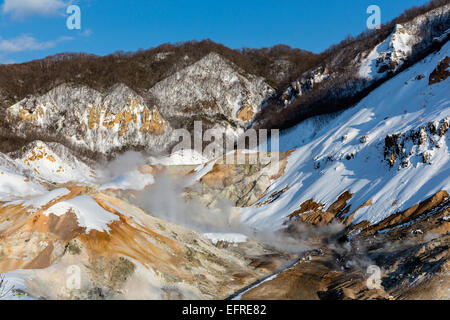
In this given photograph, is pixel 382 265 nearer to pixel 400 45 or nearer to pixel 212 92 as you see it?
pixel 400 45

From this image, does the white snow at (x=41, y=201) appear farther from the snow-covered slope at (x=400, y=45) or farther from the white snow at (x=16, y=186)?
the snow-covered slope at (x=400, y=45)

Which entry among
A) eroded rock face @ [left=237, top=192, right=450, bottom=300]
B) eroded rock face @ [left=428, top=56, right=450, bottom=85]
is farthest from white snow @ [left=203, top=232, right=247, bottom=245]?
eroded rock face @ [left=428, top=56, right=450, bottom=85]

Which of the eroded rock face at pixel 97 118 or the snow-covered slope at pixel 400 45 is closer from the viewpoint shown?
the snow-covered slope at pixel 400 45

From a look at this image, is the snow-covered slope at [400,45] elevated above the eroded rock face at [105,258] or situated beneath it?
elevated above

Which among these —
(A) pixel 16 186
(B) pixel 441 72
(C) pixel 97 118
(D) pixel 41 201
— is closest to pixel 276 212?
(B) pixel 441 72

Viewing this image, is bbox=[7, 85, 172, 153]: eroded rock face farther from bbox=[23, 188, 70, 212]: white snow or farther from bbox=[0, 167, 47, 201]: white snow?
bbox=[23, 188, 70, 212]: white snow

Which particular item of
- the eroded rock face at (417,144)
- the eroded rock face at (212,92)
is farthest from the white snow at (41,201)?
the eroded rock face at (212,92)
